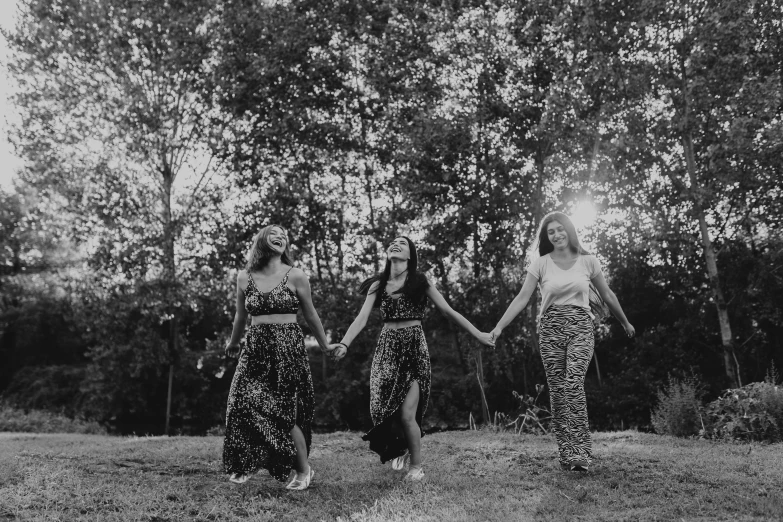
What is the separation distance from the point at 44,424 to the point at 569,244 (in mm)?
18282

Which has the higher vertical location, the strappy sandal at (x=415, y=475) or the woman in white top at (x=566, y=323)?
the woman in white top at (x=566, y=323)

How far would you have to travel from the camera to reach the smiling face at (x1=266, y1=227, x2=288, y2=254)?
588cm

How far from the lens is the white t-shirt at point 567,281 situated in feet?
20.5

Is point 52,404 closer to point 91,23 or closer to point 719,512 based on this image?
point 91,23

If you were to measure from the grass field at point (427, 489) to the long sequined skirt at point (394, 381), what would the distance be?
347 millimetres

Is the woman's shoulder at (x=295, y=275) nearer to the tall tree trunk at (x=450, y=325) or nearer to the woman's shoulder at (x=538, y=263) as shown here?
the woman's shoulder at (x=538, y=263)

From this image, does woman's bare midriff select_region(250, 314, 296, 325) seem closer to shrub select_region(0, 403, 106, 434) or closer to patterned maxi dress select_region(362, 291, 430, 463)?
patterned maxi dress select_region(362, 291, 430, 463)

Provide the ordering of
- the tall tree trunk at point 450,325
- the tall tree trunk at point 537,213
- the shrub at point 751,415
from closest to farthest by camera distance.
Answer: the shrub at point 751,415 < the tall tree trunk at point 537,213 < the tall tree trunk at point 450,325

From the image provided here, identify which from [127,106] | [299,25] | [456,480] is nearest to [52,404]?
[127,106]

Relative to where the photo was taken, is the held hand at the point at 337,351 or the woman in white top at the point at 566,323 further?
the woman in white top at the point at 566,323

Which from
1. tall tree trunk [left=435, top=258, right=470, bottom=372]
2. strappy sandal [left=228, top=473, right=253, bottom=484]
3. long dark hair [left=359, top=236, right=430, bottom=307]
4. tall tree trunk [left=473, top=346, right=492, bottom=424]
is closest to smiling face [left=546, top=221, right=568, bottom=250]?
long dark hair [left=359, top=236, right=430, bottom=307]

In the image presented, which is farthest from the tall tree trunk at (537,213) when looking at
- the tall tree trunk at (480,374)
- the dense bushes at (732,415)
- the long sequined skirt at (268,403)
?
the long sequined skirt at (268,403)

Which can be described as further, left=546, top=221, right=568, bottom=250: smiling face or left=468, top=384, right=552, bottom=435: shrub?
left=468, top=384, right=552, bottom=435: shrub

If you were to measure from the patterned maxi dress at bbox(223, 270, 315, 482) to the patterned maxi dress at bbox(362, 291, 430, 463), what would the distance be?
0.68 metres
